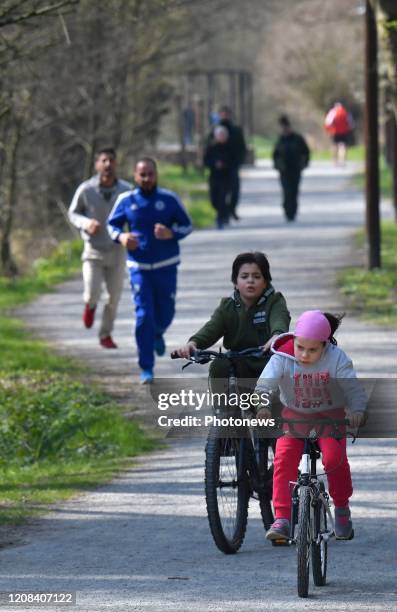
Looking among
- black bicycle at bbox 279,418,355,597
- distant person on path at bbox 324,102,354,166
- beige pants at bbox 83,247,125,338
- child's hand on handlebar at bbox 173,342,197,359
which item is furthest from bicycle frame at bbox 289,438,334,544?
distant person on path at bbox 324,102,354,166

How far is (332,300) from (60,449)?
748cm

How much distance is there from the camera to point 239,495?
8.20m

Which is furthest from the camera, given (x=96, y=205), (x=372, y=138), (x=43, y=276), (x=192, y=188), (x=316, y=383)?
(x=192, y=188)

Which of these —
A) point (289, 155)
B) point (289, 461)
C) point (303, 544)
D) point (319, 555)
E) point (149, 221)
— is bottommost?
point (319, 555)

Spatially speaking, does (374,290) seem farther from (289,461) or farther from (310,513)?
(310,513)

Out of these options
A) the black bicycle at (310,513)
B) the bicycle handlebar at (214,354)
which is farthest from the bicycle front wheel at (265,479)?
the black bicycle at (310,513)

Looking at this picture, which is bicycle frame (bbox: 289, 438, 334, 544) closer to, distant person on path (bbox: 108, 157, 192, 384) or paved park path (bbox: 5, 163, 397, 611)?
paved park path (bbox: 5, 163, 397, 611)

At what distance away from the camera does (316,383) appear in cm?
732

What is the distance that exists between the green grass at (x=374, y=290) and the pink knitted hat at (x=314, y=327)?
10.1 metres

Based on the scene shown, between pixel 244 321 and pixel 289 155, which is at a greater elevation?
pixel 244 321

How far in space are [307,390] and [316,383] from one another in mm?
51

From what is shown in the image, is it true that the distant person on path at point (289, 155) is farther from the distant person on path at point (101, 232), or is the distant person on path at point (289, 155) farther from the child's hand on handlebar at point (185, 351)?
the child's hand on handlebar at point (185, 351)

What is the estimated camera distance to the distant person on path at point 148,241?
44.9 ft

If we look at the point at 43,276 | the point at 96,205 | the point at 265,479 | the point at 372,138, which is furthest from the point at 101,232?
the point at 43,276
